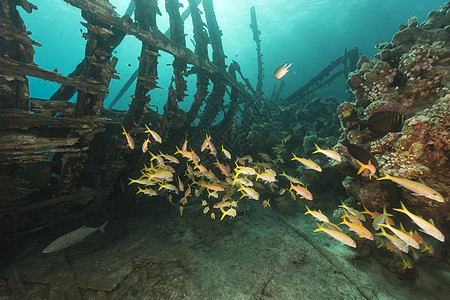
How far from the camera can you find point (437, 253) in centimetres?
440

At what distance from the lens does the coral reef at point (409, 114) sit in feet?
11.1

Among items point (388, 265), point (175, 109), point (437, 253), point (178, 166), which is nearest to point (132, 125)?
point (175, 109)

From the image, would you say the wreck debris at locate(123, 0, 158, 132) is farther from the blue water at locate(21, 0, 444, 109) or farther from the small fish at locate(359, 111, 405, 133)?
the blue water at locate(21, 0, 444, 109)

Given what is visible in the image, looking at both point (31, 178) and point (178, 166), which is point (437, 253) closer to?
point (178, 166)

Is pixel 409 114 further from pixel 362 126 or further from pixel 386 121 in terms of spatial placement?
pixel 386 121

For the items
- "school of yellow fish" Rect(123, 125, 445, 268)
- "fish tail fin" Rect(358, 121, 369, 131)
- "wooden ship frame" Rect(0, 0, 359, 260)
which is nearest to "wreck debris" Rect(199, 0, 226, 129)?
"wooden ship frame" Rect(0, 0, 359, 260)

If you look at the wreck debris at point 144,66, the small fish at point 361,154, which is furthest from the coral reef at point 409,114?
the wreck debris at point 144,66

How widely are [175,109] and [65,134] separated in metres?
3.01

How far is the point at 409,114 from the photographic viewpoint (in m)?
4.04

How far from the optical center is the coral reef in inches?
134

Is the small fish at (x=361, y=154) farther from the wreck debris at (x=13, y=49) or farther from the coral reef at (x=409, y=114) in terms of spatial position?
the wreck debris at (x=13, y=49)

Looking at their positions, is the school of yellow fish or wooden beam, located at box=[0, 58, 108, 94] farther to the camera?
wooden beam, located at box=[0, 58, 108, 94]

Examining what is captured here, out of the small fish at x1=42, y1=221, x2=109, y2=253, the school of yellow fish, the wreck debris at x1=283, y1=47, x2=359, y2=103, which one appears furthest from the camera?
the wreck debris at x1=283, y1=47, x2=359, y2=103

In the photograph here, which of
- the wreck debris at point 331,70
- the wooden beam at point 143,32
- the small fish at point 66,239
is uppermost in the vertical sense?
the wreck debris at point 331,70
